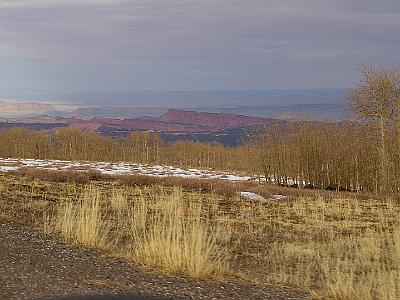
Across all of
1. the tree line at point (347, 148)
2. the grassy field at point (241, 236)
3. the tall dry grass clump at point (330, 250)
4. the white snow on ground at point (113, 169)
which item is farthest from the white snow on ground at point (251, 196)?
the white snow on ground at point (113, 169)

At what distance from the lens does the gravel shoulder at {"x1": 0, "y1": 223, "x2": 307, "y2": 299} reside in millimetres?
6637

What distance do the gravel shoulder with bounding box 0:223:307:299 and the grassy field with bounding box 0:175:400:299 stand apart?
1.41 feet

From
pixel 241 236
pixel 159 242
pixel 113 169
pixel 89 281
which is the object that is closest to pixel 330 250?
pixel 241 236

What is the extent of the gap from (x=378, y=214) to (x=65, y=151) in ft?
255


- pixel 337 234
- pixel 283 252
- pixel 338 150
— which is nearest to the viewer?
pixel 283 252

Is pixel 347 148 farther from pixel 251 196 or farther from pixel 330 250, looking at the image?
pixel 330 250

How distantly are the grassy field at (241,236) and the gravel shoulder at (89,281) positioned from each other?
0.43 meters

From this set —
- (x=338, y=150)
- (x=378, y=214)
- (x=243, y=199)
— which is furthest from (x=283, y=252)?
(x=338, y=150)

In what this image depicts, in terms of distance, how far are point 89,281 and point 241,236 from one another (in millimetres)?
6528

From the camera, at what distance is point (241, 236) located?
42.8 feet

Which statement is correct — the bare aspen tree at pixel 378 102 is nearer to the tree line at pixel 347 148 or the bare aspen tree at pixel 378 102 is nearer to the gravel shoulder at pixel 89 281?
the tree line at pixel 347 148

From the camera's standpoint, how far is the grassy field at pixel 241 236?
26.0ft

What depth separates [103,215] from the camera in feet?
47.4

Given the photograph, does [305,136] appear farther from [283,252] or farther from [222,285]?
[222,285]
